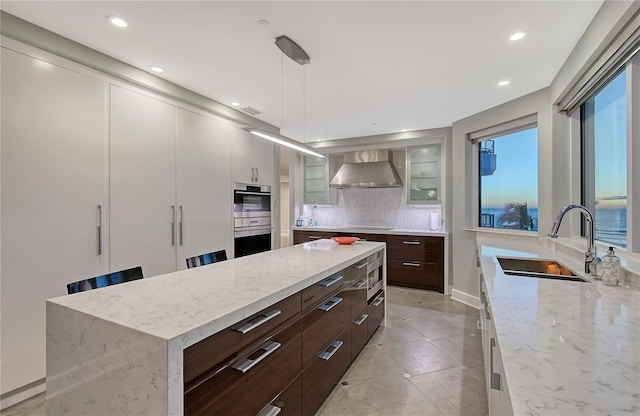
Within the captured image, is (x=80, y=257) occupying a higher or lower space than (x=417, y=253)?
higher

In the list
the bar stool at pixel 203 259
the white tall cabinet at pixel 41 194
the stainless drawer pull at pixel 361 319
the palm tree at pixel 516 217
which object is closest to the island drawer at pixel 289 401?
the stainless drawer pull at pixel 361 319

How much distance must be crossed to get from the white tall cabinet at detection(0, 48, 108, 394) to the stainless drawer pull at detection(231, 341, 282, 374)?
6.05 feet

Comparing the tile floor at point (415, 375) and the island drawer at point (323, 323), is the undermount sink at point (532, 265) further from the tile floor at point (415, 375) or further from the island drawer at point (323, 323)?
the island drawer at point (323, 323)

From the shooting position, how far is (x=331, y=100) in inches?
136

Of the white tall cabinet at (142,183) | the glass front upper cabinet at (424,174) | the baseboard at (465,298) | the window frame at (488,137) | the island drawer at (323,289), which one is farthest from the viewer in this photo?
the glass front upper cabinet at (424,174)

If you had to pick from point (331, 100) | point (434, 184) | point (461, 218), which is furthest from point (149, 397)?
point (434, 184)

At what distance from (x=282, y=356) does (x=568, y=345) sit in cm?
114

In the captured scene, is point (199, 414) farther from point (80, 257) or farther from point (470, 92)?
point (470, 92)

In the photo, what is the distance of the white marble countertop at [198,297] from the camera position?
1.01m

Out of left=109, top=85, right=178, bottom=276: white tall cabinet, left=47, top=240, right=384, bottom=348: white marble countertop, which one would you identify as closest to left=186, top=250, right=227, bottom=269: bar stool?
left=47, top=240, right=384, bottom=348: white marble countertop

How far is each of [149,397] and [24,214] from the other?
6.12 feet

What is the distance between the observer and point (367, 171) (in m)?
5.35

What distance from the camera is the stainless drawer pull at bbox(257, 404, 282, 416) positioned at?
131 cm

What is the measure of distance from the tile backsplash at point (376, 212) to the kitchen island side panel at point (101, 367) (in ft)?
15.5
